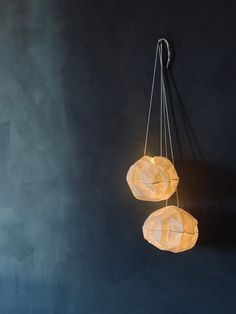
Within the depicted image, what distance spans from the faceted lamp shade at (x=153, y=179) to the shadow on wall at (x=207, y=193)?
0.53 ft

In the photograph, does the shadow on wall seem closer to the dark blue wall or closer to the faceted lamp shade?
the dark blue wall

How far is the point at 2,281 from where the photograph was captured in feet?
7.36

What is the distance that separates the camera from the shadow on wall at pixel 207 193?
170cm

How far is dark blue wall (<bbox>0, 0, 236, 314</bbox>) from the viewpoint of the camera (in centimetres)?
173

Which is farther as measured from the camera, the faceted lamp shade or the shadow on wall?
the shadow on wall

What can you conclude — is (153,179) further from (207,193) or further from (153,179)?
(207,193)

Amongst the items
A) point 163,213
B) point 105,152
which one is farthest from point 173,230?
point 105,152

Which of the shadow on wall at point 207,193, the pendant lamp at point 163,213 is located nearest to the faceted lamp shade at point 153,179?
the pendant lamp at point 163,213

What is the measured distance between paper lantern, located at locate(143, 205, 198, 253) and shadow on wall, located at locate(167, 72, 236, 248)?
0.48 feet

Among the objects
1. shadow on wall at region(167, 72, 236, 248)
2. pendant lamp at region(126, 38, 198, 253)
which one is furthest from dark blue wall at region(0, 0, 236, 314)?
pendant lamp at region(126, 38, 198, 253)

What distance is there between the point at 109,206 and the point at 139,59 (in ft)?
2.49

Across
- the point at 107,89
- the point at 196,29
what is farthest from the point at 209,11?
the point at 107,89

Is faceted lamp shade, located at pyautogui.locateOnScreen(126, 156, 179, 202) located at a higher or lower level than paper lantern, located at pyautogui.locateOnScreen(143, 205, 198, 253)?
higher

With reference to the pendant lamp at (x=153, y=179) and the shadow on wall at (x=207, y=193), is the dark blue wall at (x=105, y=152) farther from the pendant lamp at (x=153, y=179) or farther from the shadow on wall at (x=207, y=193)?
the pendant lamp at (x=153, y=179)
